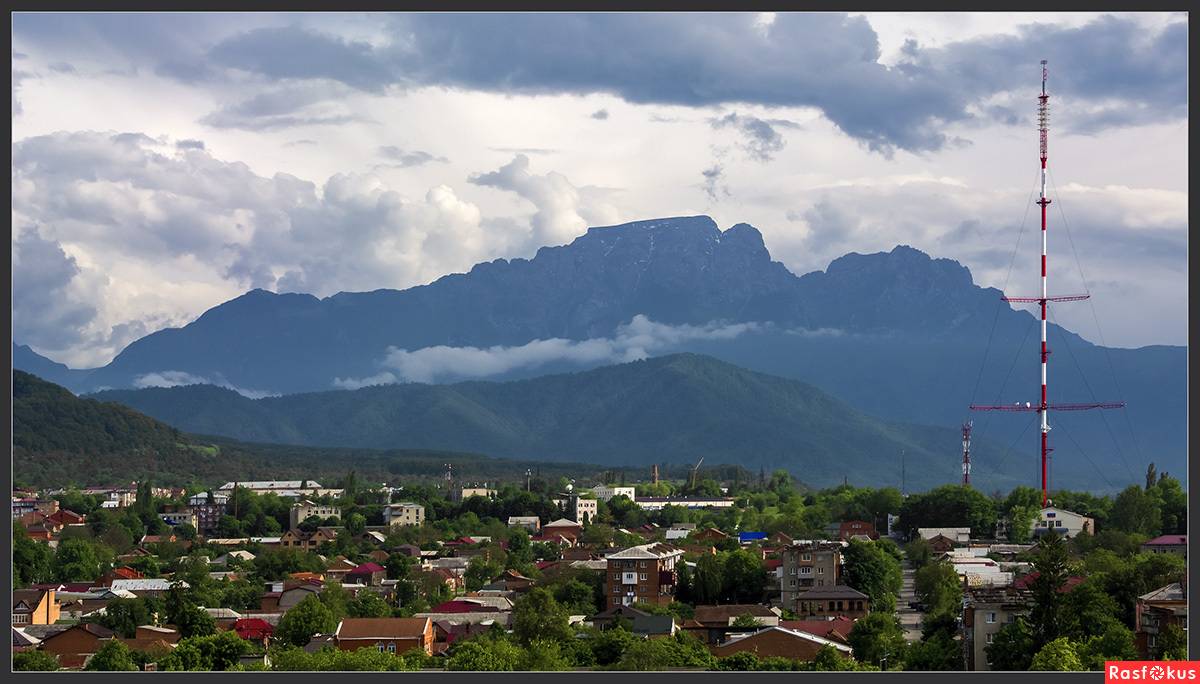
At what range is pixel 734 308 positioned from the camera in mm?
189250

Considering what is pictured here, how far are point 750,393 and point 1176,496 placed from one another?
107037mm

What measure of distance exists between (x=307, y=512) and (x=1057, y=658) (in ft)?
135

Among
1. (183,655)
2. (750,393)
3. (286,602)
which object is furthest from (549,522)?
(750,393)

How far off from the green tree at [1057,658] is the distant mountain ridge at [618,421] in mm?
104533

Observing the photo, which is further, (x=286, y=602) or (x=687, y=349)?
(x=687, y=349)

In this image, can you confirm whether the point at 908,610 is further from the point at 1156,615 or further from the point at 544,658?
the point at 544,658

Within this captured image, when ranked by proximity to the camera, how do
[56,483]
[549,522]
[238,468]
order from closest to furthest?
[549,522]
[56,483]
[238,468]

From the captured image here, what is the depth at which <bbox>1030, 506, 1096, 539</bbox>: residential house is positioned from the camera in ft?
129

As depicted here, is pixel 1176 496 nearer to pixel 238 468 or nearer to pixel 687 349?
pixel 238 468

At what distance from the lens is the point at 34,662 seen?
21.3 meters

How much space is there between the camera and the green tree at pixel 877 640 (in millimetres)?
21984

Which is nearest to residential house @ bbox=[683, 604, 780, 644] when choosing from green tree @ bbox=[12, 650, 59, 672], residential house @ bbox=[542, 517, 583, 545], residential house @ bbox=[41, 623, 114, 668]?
residential house @ bbox=[41, 623, 114, 668]

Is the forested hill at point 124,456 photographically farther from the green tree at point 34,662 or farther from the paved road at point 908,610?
the green tree at point 34,662

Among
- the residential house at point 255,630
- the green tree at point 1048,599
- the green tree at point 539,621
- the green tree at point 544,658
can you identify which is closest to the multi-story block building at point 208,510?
the residential house at point 255,630
